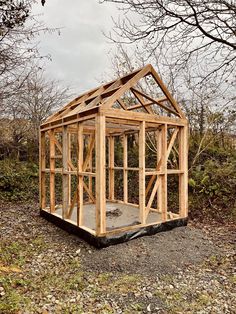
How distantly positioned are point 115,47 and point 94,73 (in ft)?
5.26

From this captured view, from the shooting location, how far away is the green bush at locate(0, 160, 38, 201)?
8.52 m

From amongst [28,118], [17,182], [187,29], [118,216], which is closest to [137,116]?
[187,29]

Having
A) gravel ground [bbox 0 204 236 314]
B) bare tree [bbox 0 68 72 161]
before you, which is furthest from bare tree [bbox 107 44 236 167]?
gravel ground [bbox 0 204 236 314]

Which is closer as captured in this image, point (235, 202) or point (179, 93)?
point (235, 202)

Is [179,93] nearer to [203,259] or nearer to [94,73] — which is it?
[94,73]

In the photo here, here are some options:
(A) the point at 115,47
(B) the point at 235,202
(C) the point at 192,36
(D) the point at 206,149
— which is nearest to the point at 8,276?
(C) the point at 192,36

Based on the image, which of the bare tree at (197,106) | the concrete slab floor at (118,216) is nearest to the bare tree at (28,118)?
the bare tree at (197,106)

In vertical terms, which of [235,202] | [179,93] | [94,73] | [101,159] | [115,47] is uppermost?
[115,47]

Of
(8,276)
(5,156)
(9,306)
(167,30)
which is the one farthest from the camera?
(5,156)

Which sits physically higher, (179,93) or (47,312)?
(179,93)

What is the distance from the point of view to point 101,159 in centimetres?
431

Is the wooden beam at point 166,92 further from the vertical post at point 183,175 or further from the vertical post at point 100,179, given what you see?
the vertical post at point 100,179

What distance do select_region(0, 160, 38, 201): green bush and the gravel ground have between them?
3405mm

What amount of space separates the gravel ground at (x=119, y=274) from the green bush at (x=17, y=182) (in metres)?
3.41
